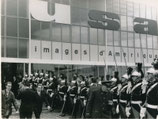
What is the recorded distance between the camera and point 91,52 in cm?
840

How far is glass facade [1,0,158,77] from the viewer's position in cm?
679

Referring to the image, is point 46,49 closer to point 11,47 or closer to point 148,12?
point 11,47

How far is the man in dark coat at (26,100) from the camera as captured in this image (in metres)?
4.62

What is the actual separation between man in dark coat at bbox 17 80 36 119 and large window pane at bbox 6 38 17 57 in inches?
81.7

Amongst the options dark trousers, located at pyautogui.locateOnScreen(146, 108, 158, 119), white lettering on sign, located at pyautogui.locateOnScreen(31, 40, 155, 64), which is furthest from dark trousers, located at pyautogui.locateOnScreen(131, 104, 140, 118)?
white lettering on sign, located at pyautogui.locateOnScreen(31, 40, 155, 64)

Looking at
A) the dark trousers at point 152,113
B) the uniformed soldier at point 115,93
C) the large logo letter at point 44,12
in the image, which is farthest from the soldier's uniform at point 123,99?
the large logo letter at point 44,12

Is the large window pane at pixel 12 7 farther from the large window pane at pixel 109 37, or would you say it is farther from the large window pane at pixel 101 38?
the large window pane at pixel 109 37

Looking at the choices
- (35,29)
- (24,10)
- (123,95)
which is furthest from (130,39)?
(123,95)

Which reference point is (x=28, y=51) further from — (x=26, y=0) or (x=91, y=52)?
(x=91, y=52)

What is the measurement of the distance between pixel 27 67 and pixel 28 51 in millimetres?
431

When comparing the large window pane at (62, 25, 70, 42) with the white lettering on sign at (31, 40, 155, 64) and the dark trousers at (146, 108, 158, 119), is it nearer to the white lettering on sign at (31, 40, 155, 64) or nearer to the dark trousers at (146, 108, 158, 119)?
the white lettering on sign at (31, 40, 155, 64)

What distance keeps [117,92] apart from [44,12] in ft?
7.92

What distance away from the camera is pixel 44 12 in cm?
685

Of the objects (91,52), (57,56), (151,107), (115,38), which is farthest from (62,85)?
(151,107)
